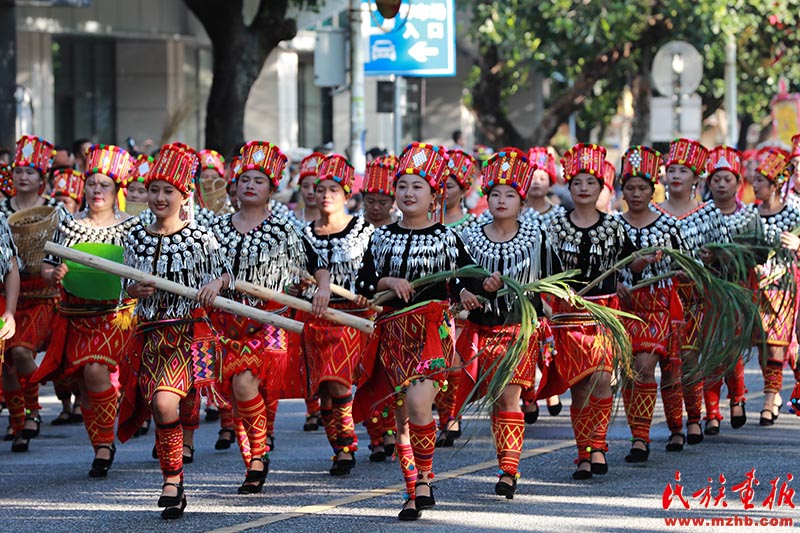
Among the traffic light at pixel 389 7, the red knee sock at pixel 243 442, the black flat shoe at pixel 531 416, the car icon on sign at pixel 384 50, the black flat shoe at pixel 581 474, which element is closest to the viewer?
the red knee sock at pixel 243 442

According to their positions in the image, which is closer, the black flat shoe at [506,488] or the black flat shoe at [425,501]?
the black flat shoe at [425,501]

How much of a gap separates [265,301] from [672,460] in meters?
2.88

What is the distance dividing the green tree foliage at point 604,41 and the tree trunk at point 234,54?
341 inches

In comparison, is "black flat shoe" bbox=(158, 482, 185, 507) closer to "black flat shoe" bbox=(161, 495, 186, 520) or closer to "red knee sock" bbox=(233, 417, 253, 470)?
"black flat shoe" bbox=(161, 495, 186, 520)

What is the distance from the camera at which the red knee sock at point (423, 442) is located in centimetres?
904

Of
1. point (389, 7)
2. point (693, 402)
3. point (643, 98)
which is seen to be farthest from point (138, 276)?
point (643, 98)

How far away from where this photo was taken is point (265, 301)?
408 inches

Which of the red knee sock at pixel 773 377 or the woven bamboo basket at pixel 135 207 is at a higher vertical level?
the woven bamboo basket at pixel 135 207

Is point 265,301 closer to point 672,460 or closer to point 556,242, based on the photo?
point 556,242

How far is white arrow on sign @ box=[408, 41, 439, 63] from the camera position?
2273cm

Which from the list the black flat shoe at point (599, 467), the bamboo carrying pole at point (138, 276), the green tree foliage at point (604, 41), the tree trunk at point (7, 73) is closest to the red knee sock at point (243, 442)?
the bamboo carrying pole at point (138, 276)

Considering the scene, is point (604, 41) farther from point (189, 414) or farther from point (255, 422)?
point (255, 422)

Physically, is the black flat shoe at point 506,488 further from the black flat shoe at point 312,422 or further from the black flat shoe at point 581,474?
the black flat shoe at point 312,422

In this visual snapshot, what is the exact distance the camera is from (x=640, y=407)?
1087 centimetres
